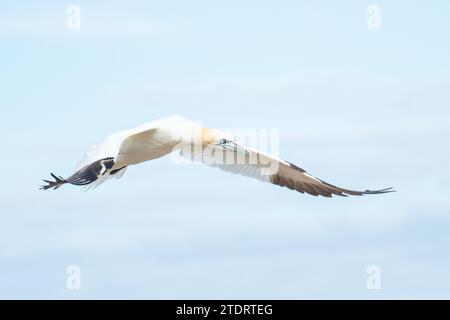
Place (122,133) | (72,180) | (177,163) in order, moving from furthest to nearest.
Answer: (177,163), (122,133), (72,180)

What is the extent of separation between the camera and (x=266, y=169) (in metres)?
15.1

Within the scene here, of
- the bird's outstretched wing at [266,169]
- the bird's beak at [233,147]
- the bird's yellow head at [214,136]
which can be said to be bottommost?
the bird's outstretched wing at [266,169]

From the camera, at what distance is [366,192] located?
1420cm

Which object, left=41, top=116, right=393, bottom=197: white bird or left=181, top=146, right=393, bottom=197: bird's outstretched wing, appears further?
left=181, top=146, right=393, bottom=197: bird's outstretched wing

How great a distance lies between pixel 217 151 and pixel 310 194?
1.50m

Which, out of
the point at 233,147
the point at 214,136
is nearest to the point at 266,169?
the point at 233,147

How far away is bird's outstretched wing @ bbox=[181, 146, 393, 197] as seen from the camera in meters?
14.6

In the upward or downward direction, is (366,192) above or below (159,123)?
below

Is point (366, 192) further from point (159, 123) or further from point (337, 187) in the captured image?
point (159, 123)

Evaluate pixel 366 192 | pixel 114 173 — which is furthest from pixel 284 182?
pixel 114 173

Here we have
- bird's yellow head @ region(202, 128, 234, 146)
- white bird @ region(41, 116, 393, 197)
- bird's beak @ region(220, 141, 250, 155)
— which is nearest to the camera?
white bird @ region(41, 116, 393, 197)

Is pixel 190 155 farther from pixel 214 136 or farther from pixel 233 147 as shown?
pixel 233 147

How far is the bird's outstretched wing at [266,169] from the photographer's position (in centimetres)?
1461

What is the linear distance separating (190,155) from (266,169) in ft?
3.98
